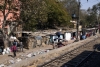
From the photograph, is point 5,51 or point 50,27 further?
point 50,27

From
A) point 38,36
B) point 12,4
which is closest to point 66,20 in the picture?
point 38,36

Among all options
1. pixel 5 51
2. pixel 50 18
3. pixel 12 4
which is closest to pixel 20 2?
pixel 12 4

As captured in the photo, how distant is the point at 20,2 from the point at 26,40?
18.8ft

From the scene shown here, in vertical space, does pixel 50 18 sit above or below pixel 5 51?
above

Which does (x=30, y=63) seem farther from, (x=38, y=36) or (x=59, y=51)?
(x=38, y=36)

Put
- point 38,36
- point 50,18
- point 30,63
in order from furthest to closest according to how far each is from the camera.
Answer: point 50,18, point 38,36, point 30,63

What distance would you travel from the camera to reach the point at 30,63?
59.4 feet

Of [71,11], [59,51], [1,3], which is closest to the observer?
[1,3]

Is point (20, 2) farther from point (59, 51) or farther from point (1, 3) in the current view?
point (59, 51)

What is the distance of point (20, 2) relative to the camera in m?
23.4

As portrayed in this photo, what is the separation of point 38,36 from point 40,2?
7.23m

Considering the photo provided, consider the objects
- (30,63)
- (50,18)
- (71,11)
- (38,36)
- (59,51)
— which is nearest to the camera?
(30,63)

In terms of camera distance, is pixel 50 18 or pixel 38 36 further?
pixel 50 18

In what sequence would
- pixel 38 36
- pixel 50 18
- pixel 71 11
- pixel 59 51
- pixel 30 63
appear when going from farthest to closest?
1. pixel 71 11
2. pixel 50 18
3. pixel 38 36
4. pixel 59 51
5. pixel 30 63
